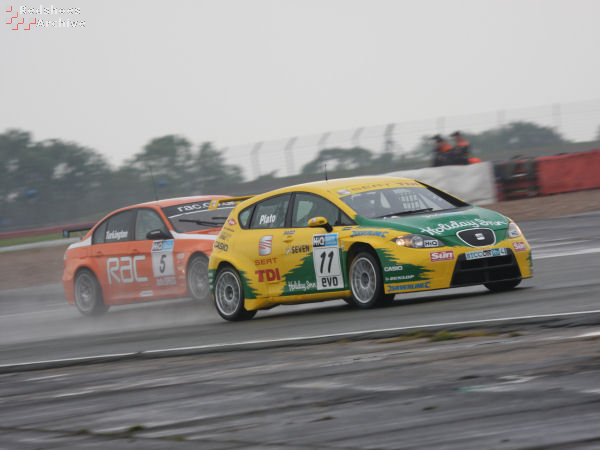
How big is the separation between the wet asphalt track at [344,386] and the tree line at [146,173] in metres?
15.8

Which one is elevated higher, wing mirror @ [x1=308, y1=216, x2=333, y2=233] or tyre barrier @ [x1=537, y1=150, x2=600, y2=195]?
tyre barrier @ [x1=537, y1=150, x2=600, y2=195]

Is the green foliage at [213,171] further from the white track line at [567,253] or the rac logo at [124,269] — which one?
the white track line at [567,253]

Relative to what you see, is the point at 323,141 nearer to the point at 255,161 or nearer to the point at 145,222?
the point at 255,161

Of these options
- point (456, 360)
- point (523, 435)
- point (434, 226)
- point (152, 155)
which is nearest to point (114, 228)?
point (434, 226)

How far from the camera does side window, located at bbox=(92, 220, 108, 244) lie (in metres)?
15.5

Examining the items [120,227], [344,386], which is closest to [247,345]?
[344,386]

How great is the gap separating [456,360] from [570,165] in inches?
750

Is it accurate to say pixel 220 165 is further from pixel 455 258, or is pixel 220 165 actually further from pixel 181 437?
pixel 181 437

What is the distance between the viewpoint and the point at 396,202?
10.9m

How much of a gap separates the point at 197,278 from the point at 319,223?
3.65m

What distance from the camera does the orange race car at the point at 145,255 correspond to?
1391 cm

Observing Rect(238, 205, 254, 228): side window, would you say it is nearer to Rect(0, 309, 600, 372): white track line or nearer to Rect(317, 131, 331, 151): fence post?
Rect(0, 309, 600, 372): white track line

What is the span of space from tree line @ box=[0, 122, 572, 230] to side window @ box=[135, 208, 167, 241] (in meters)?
9.79

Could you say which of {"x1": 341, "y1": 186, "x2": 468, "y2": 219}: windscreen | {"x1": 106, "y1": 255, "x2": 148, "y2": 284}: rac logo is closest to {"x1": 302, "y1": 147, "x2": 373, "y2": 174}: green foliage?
{"x1": 106, "y1": 255, "x2": 148, "y2": 284}: rac logo
